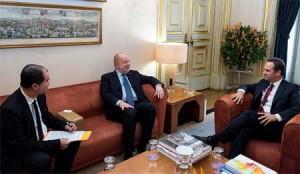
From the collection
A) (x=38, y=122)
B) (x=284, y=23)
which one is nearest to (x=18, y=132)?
(x=38, y=122)

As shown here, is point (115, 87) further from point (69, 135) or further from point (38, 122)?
point (38, 122)

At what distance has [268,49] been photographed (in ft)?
15.0

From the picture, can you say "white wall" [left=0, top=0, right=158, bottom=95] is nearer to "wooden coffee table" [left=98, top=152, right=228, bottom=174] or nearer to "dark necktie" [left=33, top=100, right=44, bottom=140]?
"dark necktie" [left=33, top=100, right=44, bottom=140]

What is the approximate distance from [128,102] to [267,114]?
1323 mm

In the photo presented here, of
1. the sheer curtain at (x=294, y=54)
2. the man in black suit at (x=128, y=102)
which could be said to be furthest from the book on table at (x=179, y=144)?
the sheer curtain at (x=294, y=54)

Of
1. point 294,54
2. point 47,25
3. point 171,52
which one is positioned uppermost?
point 47,25

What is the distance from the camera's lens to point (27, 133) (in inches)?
68.6

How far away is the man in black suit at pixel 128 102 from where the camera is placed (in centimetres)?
238

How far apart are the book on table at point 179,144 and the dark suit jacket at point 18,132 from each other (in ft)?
2.44

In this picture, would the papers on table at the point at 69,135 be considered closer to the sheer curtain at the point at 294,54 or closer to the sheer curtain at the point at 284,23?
the sheer curtain at the point at 284,23

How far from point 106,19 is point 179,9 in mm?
1661

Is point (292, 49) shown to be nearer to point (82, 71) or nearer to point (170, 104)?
point (170, 104)

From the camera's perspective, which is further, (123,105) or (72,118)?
(123,105)

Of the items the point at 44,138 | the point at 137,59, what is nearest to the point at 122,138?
the point at 44,138
